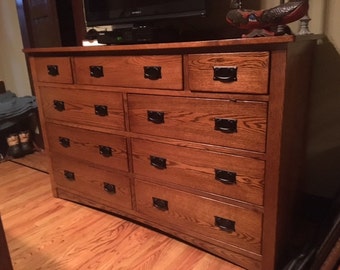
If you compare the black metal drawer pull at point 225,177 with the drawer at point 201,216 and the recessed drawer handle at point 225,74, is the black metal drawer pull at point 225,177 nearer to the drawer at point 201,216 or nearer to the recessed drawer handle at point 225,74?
the drawer at point 201,216

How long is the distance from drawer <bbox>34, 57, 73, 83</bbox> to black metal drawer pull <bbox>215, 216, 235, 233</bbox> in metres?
0.98

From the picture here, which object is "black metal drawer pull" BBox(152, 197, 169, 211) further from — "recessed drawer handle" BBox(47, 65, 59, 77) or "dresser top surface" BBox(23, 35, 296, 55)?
"recessed drawer handle" BBox(47, 65, 59, 77)

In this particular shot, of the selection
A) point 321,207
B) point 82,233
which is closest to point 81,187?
point 82,233

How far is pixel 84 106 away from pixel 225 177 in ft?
2.62

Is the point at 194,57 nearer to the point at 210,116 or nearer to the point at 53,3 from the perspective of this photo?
the point at 210,116

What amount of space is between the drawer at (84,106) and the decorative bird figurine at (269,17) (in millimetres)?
604

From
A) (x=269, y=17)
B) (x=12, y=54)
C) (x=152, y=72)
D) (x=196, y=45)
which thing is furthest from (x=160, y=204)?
(x=12, y=54)

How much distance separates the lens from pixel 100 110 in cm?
146

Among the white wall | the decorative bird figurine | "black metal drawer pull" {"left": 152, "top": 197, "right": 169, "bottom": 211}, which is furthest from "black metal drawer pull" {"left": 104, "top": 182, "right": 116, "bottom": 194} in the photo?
the white wall

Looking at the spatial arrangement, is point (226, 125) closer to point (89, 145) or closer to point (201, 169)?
point (201, 169)

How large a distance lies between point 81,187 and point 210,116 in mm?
957

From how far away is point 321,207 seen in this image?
4.92ft

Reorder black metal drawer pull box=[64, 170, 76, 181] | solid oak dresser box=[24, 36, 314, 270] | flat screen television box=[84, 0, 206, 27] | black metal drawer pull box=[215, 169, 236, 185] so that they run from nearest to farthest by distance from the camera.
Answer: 1. solid oak dresser box=[24, 36, 314, 270]
2. black metal drawer pull box=[215, 169, 236, 185]
3. flat screen television box=[84, 0, 206, 27]
4. black metal drawer pull box=[64, 170, 76, 181]

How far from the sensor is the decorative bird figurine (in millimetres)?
977
